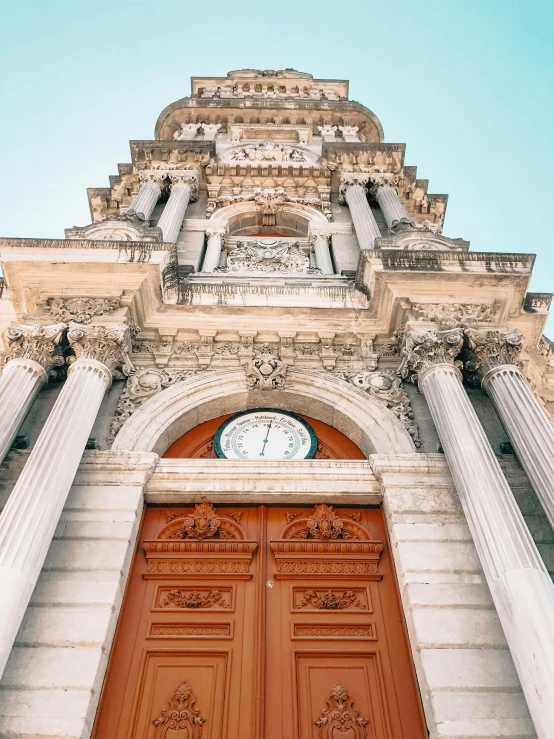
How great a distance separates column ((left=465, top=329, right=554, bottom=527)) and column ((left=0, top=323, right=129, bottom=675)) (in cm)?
550

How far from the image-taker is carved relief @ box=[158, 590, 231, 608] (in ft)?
22.1

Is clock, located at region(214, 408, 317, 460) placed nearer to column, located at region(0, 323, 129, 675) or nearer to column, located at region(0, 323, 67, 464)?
column, located at region(0, 323, 129, 675)

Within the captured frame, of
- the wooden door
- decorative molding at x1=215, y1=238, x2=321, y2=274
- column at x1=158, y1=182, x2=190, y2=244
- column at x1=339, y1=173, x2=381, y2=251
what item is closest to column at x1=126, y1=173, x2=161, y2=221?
column at x1=158, y1=182, x2=190, y2=244

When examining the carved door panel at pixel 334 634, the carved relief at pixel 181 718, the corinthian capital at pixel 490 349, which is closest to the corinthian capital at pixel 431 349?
the corinthian capital at pixel 490 349

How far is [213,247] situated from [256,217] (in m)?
2.71

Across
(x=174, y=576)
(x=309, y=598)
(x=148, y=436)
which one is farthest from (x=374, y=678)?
(x=148, y=436)

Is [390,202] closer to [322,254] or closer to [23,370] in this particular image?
[322,254]

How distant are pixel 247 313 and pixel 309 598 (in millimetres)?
5046

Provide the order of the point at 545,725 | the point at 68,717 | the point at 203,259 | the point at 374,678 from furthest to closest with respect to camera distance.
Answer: the point at 203,259 < the point at 374,678 < the point at 68,717 < the point at 545,725

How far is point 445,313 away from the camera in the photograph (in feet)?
31.0

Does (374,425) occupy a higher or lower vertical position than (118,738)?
higher

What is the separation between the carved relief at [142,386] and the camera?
8820 mm

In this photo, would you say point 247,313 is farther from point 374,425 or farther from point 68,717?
point 68,717

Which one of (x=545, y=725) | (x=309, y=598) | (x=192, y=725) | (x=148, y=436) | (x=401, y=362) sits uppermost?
(x=401, y=362)
